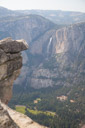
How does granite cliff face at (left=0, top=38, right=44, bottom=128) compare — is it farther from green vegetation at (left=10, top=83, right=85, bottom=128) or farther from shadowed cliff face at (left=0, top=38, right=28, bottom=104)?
green vegetation at (left=10, top=83, right=85, bottom=128)

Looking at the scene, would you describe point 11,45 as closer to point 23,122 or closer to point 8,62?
point 8,62

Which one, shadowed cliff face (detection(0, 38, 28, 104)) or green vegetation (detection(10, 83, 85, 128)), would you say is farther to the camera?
green vegetation (detection(10, 83, 85, 128))

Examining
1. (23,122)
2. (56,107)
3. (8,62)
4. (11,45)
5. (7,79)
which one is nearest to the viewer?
(23,122)

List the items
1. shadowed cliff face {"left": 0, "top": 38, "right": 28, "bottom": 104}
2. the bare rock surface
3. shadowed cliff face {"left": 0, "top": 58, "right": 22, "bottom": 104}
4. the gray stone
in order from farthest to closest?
shadowed cliff face {"left": 0, "top": 58, "right": 22, "bottom": 104} → shadowed cliff face {"left": 0, "top": 38, "right": 28, "bottom": 104} → the gray stone → the bare rock surface

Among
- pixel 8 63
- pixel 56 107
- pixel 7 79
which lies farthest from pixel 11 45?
pixel 56 107

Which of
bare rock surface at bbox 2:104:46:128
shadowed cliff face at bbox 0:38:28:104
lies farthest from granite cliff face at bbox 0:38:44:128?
bare rock surface at bbox 2:104:46:128

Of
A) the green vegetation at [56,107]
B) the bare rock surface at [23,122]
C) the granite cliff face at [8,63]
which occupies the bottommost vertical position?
the green vegetation at [56,107]

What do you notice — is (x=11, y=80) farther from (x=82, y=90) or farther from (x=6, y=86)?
(x=82, y=90)

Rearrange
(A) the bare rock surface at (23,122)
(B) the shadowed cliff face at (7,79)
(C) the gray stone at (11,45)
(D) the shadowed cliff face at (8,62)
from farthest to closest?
(B) the shadowed cliff face at (7,79) < (D) the shadowed cliff face at (8,62) < (C) the gray stone at (11,45) < (A) the bare rock surface at (23,122)

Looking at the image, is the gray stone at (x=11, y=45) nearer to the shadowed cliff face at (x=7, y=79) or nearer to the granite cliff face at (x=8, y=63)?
the granite cliff face at (x=8, y=63)

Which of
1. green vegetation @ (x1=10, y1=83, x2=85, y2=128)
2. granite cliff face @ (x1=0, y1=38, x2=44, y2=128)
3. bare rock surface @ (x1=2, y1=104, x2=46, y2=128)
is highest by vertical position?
granite cliff face @ (x1=0, y1=38, x2=44, y2=128)

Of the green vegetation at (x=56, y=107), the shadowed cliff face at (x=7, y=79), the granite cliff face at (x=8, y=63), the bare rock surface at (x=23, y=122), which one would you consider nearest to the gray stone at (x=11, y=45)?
the granite cliff face at (x=8, y=63)

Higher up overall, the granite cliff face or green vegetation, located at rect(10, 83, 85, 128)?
the granite cliff face

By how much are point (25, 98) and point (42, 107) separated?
29.4m
